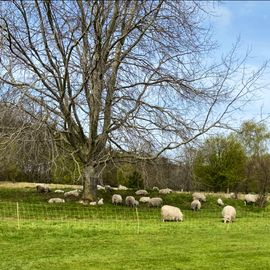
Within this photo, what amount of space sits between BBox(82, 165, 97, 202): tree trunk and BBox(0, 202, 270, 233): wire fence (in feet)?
4.86

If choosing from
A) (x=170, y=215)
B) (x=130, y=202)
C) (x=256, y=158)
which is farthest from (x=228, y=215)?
(x=256, y=158)

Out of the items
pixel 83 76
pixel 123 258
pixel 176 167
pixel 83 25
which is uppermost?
pixel 83 25

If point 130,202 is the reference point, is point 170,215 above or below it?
below

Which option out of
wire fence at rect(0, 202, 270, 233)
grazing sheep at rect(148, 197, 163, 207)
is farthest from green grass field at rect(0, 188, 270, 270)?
grazing sheep at rect(148, 197, 163, 207)

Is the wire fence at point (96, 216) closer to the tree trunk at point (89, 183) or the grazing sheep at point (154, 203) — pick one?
the grazing sheep at point (154, 203)

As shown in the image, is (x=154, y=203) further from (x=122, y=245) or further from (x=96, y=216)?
(x=122, y=245)

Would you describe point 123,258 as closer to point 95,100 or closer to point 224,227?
point 224,227

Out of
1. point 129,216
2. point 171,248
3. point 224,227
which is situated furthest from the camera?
point 129,216

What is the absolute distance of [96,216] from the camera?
17.9 m

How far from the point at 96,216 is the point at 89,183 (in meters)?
5.04

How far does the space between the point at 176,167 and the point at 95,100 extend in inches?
195

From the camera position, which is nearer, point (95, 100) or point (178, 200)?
point (95, 100)

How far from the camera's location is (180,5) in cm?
2069

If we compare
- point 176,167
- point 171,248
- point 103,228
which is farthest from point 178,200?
point 171,248
